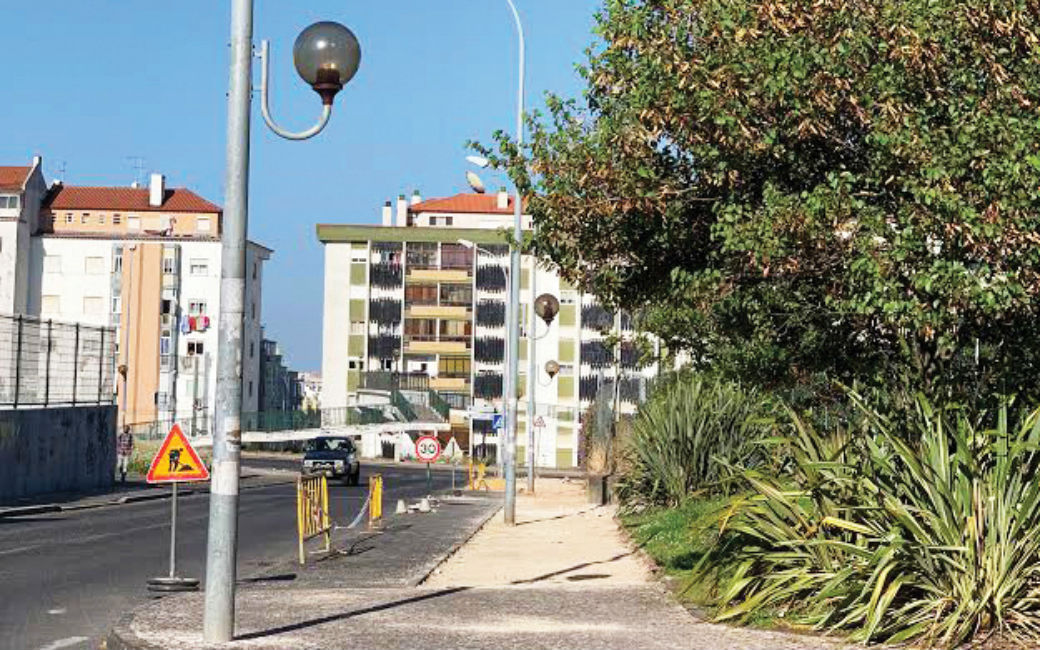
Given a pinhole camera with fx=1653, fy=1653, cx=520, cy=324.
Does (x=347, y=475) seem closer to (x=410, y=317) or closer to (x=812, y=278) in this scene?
(x=812, y=278)

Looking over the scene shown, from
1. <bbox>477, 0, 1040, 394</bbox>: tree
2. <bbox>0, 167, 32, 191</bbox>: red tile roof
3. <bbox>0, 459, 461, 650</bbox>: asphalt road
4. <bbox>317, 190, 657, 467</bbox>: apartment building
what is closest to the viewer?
<bbox>477, 0, 1040, 394</bbox>: tree

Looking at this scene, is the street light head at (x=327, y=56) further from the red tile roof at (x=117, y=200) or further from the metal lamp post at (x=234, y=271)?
the red tile roof at (x=117, y=200)

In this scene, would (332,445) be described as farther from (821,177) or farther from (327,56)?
(327,56)

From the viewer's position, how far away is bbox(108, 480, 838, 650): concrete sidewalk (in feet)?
40.0

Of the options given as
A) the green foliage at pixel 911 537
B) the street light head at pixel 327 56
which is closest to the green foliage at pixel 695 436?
the green foliage at pixel 911 537

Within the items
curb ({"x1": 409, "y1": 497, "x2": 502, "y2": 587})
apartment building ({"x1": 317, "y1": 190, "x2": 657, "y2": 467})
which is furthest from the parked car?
apartment building ({"x1": 317, "y1": 190, "x2": 657, "y2": 467})

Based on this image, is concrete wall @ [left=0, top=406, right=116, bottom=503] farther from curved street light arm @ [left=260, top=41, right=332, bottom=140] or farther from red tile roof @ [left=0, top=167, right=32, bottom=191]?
red tile roof @ [left=0, top=167, right=32, bottom=191]

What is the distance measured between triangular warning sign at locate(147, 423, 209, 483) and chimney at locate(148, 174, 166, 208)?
122 meters

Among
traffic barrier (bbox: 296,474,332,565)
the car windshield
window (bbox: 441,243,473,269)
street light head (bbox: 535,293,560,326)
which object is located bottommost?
traffic barrier (bbox: 296,474,332,565)

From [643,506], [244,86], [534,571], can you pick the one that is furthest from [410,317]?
[244,86]

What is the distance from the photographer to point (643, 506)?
1165 inches

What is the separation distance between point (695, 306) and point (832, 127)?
317 centimetres

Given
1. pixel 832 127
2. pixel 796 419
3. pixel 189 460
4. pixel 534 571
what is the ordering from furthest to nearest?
pixel 534 571 < pixel 189 460 < pixel 796 419 < pixel 832 127

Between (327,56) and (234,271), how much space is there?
175cm
